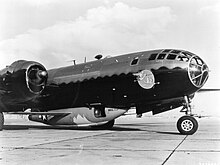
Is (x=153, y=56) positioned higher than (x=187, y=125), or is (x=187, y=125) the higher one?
(x=153, y=56)

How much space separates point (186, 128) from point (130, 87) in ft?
11.3

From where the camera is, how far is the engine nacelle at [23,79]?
16.7 meters

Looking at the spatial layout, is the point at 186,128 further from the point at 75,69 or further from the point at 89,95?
the point at 75,69

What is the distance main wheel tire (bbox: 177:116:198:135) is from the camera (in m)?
13.9

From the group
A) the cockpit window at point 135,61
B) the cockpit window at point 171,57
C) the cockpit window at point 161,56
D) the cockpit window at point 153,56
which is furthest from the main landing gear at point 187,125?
the cockpit window at point 135,61

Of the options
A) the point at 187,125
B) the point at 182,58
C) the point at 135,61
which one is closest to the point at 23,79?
the point at 135,61

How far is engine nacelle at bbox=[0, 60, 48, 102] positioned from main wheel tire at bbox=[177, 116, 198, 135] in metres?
8.01

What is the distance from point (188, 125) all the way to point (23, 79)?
29.1ft

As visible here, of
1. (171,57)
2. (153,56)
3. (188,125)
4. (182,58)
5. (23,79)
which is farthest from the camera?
(23,79)

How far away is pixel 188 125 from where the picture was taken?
14047mm

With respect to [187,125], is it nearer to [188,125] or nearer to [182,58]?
[188,125]

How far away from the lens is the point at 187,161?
6.91m

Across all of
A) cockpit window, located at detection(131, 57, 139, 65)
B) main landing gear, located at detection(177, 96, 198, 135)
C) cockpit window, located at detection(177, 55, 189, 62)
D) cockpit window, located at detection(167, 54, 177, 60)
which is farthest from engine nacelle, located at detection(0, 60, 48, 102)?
main landing gear, located at detection(177, 96, 198, 135)

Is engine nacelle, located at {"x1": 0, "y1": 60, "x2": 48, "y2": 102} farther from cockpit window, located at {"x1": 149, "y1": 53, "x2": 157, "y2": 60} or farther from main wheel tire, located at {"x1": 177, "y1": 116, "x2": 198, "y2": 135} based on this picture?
main wheel tire, located at {"x1": 177, "y1": 116, "x2": 198, "y2": 135}
